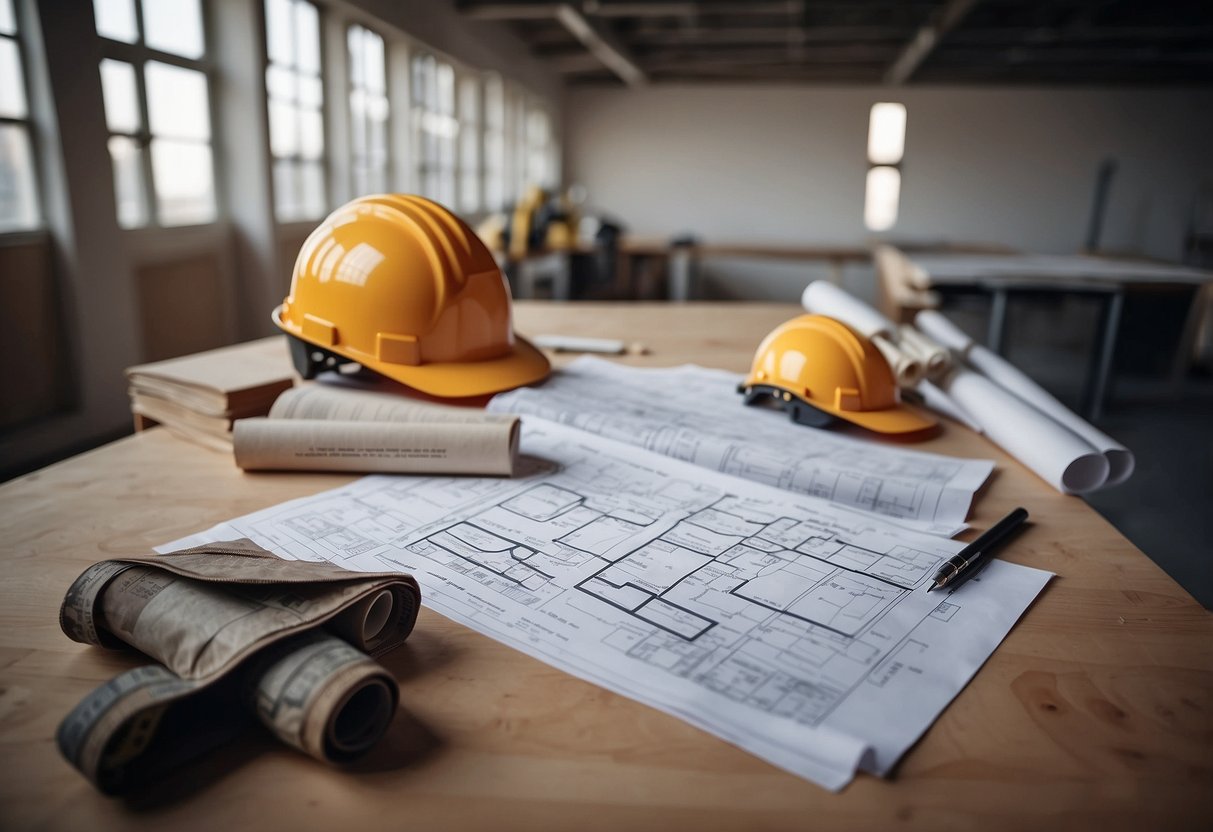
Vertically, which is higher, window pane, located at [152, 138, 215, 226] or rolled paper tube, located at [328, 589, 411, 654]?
window pane, located at [152, 138, 215, 226]

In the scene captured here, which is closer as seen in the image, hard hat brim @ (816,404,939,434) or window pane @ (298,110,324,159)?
hard hat brim @ (816,404,939,434)

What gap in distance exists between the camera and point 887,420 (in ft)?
3.90

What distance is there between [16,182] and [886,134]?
34.7ft

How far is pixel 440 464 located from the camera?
37.8 inches

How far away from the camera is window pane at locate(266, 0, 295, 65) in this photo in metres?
4.18

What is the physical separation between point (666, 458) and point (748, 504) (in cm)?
18

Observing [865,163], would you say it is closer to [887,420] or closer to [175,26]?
[175,26]

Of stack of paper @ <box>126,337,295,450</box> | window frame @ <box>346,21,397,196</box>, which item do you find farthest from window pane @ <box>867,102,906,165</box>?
stack of paper @ <box>126,337,295,450</box>

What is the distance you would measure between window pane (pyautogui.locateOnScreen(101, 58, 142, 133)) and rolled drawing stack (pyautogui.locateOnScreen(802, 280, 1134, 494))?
3.00 m

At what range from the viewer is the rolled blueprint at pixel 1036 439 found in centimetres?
100

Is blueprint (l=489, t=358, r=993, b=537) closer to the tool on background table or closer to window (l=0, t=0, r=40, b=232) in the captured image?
the tool on background table

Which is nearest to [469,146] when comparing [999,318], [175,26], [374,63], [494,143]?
[494,143]

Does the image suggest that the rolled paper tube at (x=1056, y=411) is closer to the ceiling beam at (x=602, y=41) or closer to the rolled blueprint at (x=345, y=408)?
the rolled blueprint at (x=345, y=408)

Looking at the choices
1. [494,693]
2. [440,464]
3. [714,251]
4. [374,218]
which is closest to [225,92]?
[374,218]
